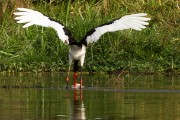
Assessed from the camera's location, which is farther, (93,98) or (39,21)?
(39,21)

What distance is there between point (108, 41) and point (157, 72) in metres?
2.07

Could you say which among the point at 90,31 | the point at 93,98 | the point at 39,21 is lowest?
the point at 93,98

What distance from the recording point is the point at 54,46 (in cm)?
2067

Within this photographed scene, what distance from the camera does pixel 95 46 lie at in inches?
A: 815

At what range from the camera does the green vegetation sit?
19.6m

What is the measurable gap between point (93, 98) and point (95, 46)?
7.22m

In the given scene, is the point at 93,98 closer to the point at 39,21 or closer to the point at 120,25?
the point at 120,25

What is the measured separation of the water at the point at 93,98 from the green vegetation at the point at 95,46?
1354 mm

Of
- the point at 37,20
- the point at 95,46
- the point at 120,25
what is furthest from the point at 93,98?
the point at 95,46

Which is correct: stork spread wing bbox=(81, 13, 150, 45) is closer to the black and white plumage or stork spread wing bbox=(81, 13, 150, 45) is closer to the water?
the black and white plumage

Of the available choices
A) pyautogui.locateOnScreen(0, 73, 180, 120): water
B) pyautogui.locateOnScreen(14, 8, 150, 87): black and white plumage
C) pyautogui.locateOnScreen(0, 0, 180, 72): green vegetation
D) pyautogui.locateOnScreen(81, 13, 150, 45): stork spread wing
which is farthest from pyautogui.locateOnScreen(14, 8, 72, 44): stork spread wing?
pyautogui.locateOnScreen(0, 0, 180, 72): green vegetation

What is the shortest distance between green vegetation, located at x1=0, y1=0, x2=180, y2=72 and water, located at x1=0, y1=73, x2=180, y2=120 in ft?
4.44

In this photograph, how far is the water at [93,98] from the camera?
11078mm

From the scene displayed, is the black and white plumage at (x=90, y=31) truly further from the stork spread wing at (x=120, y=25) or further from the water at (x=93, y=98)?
the water at (x=93, y=98)
